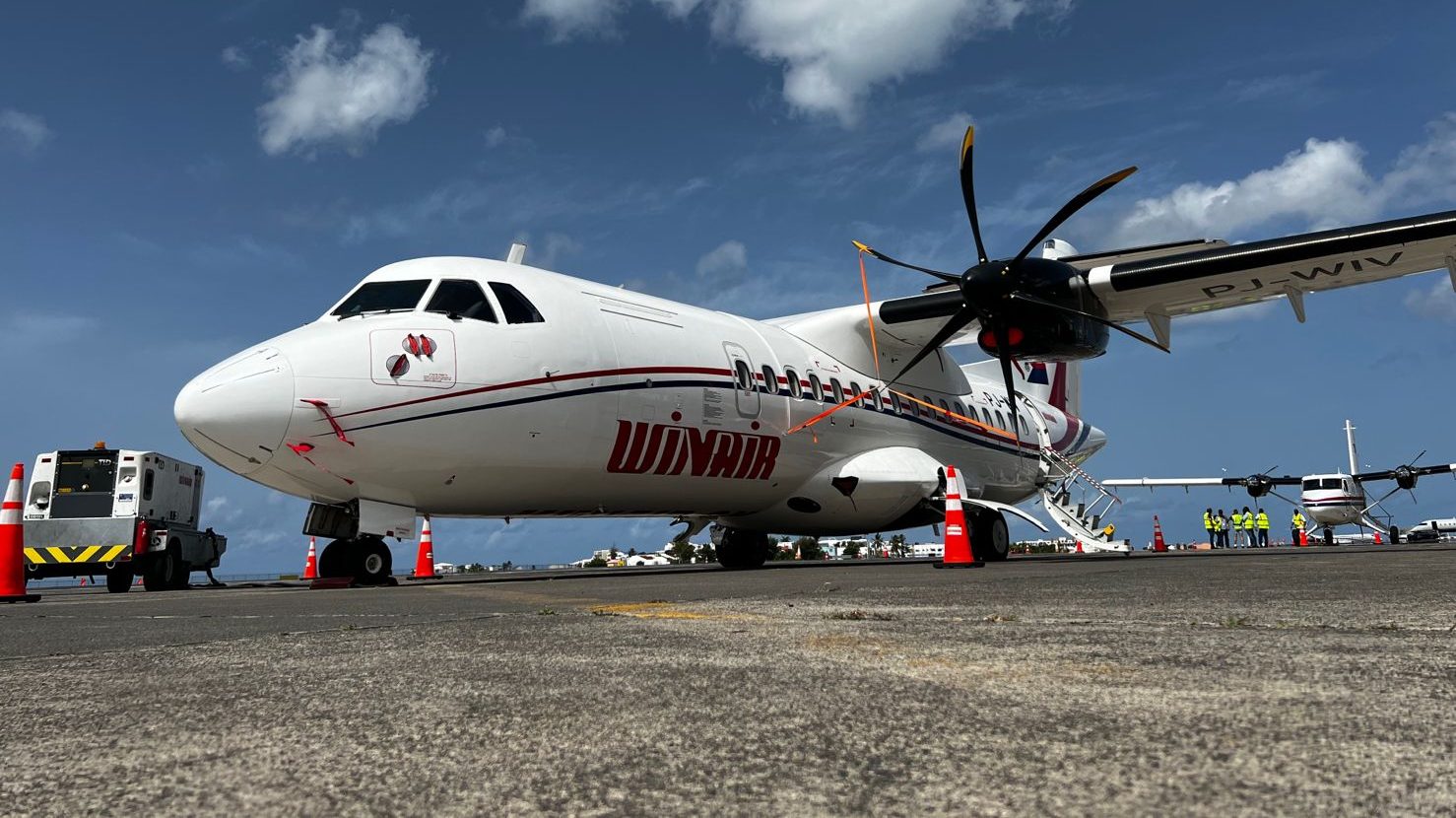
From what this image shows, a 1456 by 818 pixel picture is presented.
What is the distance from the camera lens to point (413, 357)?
30.6 ft

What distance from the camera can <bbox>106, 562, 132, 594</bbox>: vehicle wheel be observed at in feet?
41.0

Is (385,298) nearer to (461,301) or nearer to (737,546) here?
(461,301)

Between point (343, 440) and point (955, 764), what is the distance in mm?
8515

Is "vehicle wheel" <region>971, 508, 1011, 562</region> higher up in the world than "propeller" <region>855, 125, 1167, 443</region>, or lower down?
lower down

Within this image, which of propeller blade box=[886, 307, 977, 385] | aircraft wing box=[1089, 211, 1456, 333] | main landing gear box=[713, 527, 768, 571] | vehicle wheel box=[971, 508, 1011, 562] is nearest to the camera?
aircraft wing box=[1089, 211, 1456, 333]

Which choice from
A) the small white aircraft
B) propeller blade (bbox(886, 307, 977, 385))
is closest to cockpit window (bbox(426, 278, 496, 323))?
propeller blade (bbox(886, 307, 977, 385))

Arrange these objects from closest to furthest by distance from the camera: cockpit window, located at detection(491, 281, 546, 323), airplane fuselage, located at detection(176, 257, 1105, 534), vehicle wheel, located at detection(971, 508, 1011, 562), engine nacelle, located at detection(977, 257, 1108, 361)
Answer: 1. airplane fuselage, located at detection(176, 257, 1105, 534)
2. cockpit window, located at detection(491, 281, 546, 323)
3. engine nacelle, located at detection(977, 257, 1108, 361)
4. vehicle wheel, located at detection(971, 508, 1011, 562)

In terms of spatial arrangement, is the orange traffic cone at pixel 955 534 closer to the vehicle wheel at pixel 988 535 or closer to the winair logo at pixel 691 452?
the winair logo at pixel 691 452

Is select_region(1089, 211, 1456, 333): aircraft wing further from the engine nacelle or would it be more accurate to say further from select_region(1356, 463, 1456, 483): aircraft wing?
select_region(1356, 463, 1456, 483): aircraft wing

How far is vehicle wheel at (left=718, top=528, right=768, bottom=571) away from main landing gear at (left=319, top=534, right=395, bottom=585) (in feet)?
21.3

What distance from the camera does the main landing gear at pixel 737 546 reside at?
50.7 feet

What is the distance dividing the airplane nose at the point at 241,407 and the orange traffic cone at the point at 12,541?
61.3 inches

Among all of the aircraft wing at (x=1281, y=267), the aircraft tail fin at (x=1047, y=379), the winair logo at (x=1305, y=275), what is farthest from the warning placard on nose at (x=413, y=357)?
the aircraft tail fin at (x=1047, y=379)

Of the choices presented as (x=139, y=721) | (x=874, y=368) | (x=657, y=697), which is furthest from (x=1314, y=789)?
(x=874, y=368)
